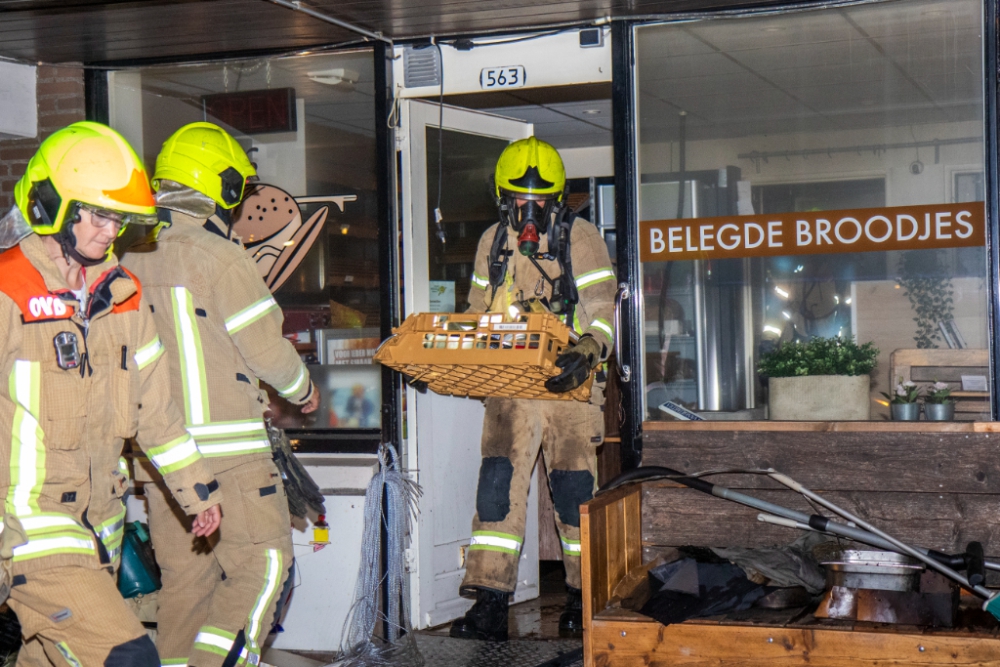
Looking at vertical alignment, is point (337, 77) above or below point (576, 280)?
above

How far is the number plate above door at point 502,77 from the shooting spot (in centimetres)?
538

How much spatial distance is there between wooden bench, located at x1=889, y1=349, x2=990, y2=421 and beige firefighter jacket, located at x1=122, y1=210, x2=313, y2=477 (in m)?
2.53

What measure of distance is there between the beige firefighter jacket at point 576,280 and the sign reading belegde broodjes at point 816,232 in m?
0.22

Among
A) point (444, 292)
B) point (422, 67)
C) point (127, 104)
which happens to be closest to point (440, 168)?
point (422, 67)

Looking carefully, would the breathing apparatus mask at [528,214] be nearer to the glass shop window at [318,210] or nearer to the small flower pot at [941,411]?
the glass shop window at [318,210]

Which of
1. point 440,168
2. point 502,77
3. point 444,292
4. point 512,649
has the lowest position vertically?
point 512,649

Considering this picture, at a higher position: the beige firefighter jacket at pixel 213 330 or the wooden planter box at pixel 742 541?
the beige firefighter jacket at pixel 213 330

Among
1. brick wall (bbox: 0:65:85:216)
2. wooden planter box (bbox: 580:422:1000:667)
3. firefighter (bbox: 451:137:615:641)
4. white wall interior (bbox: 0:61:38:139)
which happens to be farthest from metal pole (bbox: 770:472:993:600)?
white wall interior (bbox: 0:61:38:139)

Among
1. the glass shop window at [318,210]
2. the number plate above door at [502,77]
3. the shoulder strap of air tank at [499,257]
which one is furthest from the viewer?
the glass shop window at [318,210]

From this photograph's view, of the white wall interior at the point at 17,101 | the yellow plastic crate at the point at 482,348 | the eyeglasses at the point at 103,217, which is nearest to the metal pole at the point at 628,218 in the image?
the yellow plastic crate at the point at 482,348

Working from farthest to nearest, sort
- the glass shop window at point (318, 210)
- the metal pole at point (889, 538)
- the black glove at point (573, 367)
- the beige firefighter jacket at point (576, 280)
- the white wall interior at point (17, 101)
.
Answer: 1. the white wall interior at point (17, 101)
2. the glass shop window at point (318, 210)
3. the beige firefighter jacket at point (576, 280)
4. the black glove at point (573, 367)
5. the metal pole at point (889, 538)

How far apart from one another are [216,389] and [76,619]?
1.20 m

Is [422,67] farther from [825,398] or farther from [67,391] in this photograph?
[67,391]

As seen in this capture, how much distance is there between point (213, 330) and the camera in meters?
4.20
